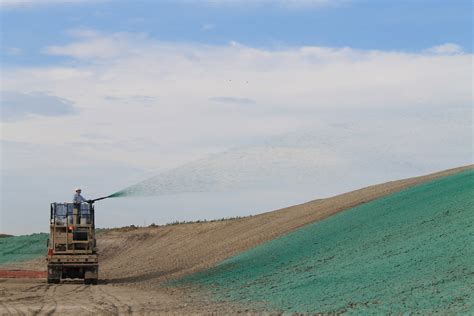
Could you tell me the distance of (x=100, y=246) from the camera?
58.4 metres

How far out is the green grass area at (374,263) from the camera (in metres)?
20.0

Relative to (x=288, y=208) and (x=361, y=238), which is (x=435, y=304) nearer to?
(x=361, y=238)

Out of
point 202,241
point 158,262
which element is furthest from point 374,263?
→ point 202,241

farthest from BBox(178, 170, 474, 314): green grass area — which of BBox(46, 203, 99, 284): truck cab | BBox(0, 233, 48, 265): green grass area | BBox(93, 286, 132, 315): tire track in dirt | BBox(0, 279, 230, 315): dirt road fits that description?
BBox(0, 233, 48, 265): green grass area

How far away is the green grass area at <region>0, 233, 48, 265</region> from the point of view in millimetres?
58156

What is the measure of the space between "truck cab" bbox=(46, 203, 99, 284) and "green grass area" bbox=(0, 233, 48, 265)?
2523 cm

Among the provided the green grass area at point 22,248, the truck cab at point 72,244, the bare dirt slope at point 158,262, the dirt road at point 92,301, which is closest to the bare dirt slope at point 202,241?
the bare dirt slope at point 158,262

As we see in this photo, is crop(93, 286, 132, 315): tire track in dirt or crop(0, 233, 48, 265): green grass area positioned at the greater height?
crop(0, 233, 48, 265): green grass area

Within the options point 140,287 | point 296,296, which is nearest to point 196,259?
point 140,287

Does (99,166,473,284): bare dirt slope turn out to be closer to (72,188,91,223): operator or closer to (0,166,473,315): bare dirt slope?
(0,166,473,315): bare dirt slope

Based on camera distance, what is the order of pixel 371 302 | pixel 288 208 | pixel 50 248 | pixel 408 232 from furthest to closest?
pixel 288 208 → pixel 50 248 → pixel 408 232 → pixel 371 302

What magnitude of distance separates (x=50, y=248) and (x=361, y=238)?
11.6 metres

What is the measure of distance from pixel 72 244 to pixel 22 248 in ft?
107

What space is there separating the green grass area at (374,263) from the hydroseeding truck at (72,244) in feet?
12.5
